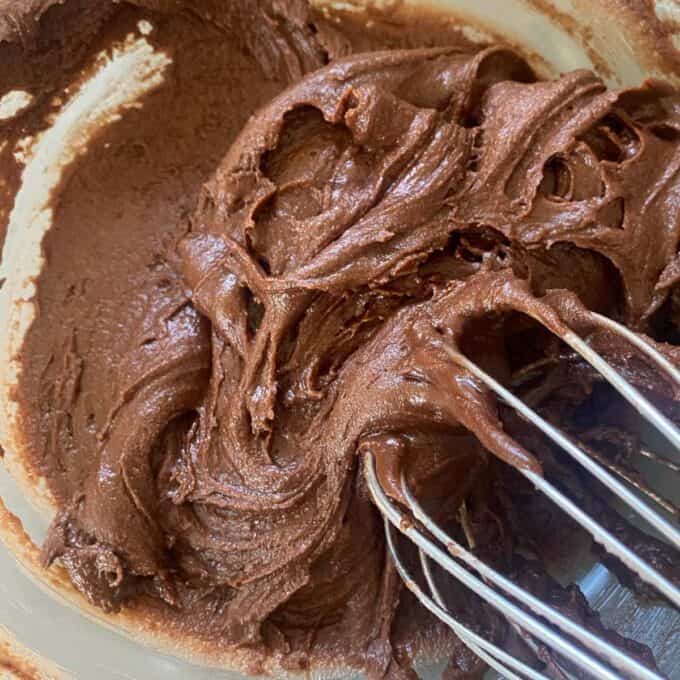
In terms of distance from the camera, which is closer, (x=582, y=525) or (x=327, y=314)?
(x=582, y=525)

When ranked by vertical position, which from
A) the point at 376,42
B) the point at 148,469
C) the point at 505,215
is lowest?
the point at 148,469

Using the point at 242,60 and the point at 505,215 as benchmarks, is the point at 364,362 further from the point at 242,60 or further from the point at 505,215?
the point at 242,60

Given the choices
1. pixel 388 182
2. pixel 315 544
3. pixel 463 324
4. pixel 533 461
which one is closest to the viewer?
pixel 533 461

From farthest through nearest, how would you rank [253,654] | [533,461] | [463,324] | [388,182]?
[253,654] → [388,182] → [463,324] → [533,461]

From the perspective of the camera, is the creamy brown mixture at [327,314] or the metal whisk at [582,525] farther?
the creamy brown mixture at [327,314]

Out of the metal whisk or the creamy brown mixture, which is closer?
the metal whisk

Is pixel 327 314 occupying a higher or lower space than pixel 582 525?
higher

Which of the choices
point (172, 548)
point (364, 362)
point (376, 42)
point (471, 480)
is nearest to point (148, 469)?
point (172, 548)

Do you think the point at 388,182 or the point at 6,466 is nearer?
the point at 388,182
